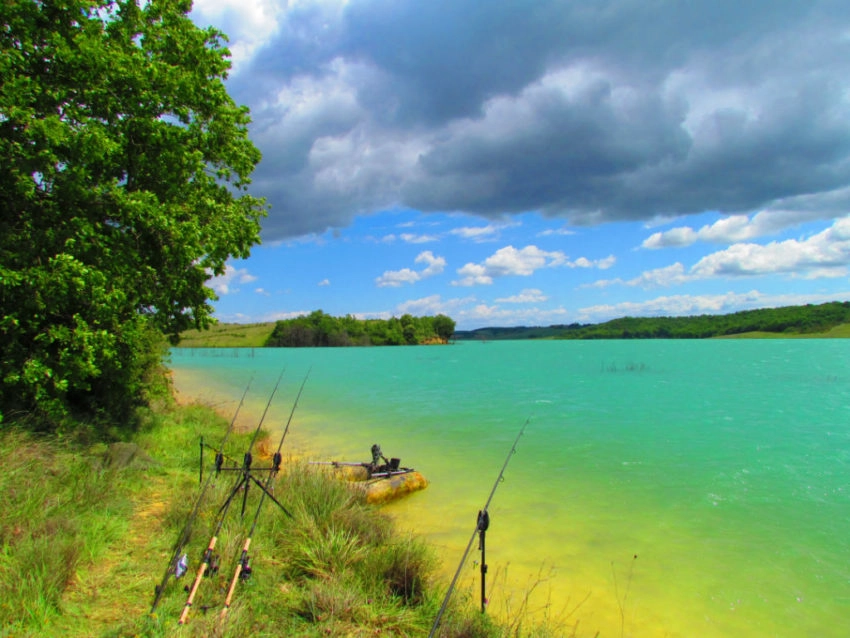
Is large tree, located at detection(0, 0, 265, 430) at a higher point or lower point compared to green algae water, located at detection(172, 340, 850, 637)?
higher

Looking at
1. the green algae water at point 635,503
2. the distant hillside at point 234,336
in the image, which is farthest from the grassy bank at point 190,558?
the distant hillside at point 234,336

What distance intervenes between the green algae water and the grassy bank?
1.62m

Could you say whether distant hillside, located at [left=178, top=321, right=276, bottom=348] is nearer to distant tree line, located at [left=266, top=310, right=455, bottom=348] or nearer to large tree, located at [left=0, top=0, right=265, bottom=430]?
distant tree line, located at [left=266, top=310, right=455, bottom=348]

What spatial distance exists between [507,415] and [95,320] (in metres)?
19.4

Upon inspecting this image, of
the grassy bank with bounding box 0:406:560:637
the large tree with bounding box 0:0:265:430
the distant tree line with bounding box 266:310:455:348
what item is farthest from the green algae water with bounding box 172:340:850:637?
the distant tree line with bounding box 266:310:455:348

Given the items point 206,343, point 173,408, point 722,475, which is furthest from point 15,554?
point 206,343

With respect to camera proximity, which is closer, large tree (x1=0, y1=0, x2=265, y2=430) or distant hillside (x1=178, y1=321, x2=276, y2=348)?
large tree (x1=0, y1=0, x2=265, y2=430)

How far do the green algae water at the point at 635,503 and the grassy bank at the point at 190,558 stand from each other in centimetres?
162

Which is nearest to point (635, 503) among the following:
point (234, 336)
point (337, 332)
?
point (337, 332)

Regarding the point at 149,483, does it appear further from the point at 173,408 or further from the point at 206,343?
the point at 206,343

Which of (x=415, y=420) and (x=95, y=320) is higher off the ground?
(x=95, y=320)

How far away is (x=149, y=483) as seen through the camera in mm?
8484

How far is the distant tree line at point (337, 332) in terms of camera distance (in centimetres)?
16825

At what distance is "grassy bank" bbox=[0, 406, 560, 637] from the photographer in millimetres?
4176
